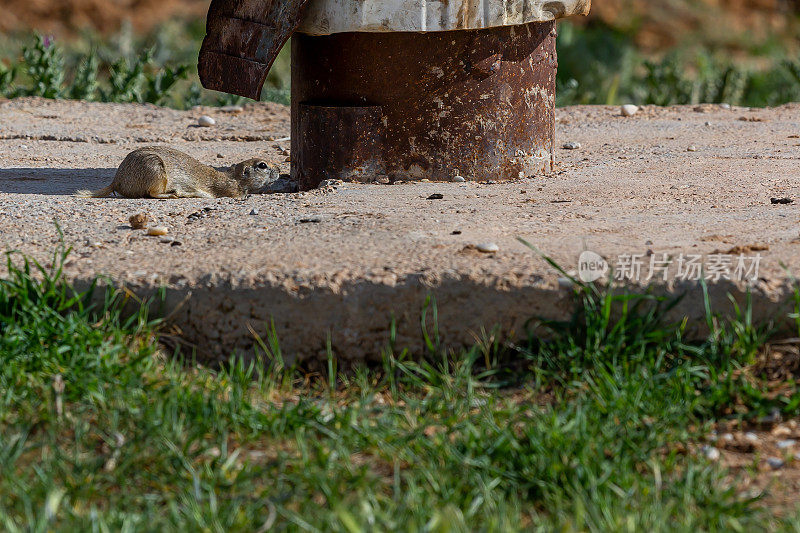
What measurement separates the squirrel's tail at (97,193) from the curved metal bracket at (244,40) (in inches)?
27.2

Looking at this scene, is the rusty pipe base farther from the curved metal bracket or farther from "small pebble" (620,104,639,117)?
"small pebble" (620,104,639,117)

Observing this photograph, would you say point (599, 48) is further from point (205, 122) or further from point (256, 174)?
point (256, 174)

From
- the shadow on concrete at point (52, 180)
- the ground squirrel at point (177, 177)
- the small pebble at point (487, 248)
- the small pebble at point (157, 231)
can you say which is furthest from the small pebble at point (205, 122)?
the small pebble at point (487, 248)

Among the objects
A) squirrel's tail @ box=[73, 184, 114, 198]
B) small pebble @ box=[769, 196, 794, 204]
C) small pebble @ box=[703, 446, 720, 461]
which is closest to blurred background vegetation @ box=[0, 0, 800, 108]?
squirrel's tail @ box=[73, 184, 114, 198]

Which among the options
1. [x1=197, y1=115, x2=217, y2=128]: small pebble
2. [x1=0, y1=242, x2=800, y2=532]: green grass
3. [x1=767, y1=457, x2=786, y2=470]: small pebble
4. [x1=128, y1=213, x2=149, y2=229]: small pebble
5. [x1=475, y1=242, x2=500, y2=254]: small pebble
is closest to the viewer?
[x1=0, y1=242, x2=800, y2=532]: green grass

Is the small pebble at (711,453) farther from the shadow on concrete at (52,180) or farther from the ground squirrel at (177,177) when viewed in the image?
the shadow on concrete at (52,180)

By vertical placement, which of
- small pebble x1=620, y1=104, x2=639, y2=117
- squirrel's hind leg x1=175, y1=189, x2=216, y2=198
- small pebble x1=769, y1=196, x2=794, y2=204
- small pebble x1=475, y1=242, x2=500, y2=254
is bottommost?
squirrel's hind leg x1=175, y1=189, x2=216, y2=198

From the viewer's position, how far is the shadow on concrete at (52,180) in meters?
4.80

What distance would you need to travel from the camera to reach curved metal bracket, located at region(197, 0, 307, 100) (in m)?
4.29

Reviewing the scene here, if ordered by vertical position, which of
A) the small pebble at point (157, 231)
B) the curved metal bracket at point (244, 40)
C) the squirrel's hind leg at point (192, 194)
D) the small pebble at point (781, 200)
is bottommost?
the squirrel's hind leg at point (192, 194)

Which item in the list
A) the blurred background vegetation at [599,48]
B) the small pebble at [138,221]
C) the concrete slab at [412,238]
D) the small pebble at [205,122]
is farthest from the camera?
the blurred background vegetation at [599,48]

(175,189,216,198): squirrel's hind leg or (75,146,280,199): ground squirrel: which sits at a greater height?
(75,146,280,199): ground squirrel

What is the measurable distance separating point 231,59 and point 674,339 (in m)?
2.43

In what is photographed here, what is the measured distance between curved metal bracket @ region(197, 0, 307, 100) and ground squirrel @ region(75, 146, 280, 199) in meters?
0.48
